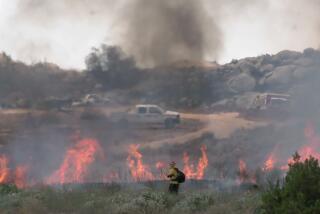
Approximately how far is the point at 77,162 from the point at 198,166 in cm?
698

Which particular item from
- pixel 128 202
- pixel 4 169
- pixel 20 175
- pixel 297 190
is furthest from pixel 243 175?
pixel 297 190

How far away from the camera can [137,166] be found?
29.6 meters

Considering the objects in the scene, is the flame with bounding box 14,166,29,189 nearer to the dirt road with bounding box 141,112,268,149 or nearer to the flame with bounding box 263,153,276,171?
the dirt road with bounding box 141,112,268,149

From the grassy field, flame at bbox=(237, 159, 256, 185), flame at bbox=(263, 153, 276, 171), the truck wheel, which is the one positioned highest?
the truck wheel

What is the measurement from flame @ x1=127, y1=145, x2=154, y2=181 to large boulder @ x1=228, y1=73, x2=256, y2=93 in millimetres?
7480

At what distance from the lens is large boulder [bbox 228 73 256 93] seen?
108ft

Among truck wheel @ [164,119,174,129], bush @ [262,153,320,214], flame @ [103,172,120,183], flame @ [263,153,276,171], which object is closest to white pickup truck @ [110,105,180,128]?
truck wheel @ [164,119,174,129]

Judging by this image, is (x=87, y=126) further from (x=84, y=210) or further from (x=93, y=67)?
(x=84, y=210)

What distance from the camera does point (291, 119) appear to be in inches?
1212

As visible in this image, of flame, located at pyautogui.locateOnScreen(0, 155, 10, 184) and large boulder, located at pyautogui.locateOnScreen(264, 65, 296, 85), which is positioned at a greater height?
large boulder, located at pyautogui.locateOnScreen(264, 65, 296, 85)

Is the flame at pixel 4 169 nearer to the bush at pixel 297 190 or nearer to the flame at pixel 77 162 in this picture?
the flame at pixel 77 162

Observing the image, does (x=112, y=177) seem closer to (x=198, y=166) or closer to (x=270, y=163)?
(x=198, y=166)

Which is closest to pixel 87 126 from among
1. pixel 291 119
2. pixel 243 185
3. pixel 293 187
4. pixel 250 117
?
pixel 250 117

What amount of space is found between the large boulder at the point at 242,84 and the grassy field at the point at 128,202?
52.0 feet
